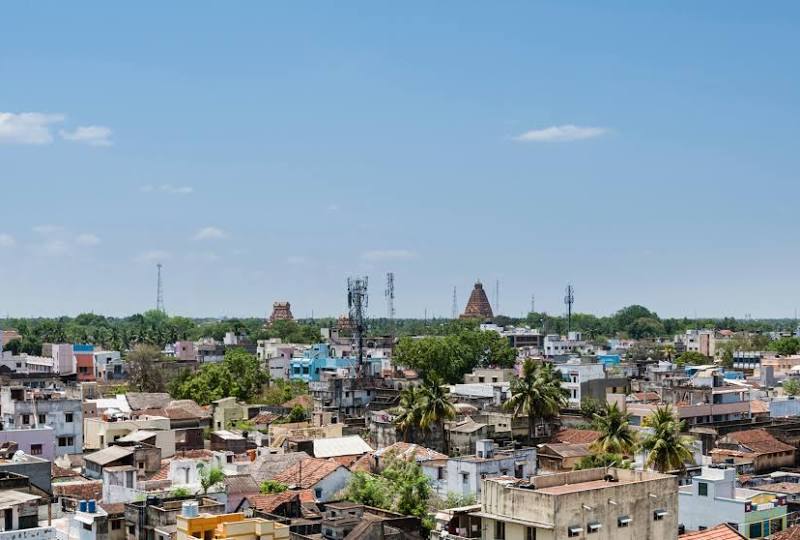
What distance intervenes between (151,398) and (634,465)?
41.0 metres

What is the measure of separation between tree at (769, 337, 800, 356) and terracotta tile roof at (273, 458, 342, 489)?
10002cm

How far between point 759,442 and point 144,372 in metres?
56.8

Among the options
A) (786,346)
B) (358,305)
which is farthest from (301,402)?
(786,346)

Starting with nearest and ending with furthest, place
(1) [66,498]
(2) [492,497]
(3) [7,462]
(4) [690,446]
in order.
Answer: (2) [492,497], (3) [7,462], (1) [66,498], (4) [690,446]

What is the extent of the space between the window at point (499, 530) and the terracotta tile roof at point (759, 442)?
30.6m

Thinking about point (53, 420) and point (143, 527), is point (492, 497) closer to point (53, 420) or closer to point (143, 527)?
point (143, 527)

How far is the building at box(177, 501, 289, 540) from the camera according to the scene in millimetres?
27000

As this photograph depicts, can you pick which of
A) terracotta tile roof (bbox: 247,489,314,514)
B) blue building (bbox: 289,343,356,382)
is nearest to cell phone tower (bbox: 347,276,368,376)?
blue building (bbox: 289,343,356,382)

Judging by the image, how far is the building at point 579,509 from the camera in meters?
24.7

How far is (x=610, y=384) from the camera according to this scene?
7775cm


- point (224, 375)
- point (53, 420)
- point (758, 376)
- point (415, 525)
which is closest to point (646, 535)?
point (415, 525)

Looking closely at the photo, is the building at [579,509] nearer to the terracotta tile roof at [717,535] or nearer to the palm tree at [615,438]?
the terracotta tile roof at [717,535]

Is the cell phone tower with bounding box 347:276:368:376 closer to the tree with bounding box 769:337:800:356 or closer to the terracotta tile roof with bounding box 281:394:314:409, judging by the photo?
the terracotta tile roof with bounding box 281:394:314:409

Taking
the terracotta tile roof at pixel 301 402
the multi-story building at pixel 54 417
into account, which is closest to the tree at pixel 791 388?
the terracotta tile roof at pixel 301 402
